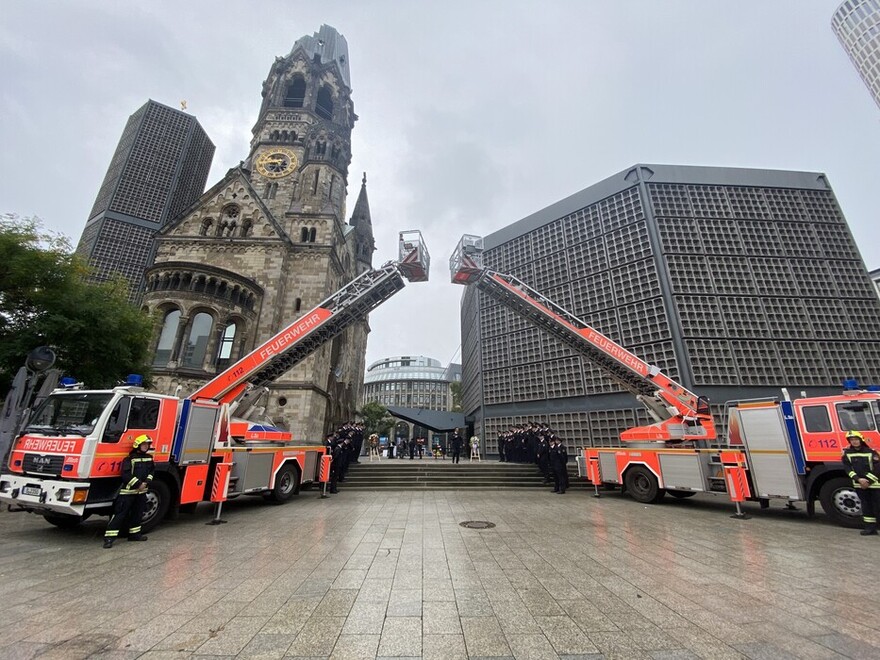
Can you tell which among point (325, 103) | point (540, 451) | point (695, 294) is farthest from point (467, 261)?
point (325, 103)

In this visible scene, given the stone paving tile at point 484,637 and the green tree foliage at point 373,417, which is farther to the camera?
the green tree foliage at point 373,417

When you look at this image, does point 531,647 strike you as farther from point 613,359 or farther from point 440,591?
point 613,359

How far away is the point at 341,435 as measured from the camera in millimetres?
13305

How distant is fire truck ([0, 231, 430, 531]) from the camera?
628cm

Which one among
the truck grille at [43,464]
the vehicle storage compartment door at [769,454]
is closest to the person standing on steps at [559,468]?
the vehicle storage compartment door at [769,454]

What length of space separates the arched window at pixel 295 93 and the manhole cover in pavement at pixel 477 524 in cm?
4084

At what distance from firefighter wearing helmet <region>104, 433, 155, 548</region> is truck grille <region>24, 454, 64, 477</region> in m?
0.92

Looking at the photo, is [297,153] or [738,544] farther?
[297,153]

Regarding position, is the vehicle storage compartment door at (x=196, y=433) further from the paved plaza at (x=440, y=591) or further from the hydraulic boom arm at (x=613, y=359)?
the hydraulic boom arm at (x=613, y=359)

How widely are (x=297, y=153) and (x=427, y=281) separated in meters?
25.9

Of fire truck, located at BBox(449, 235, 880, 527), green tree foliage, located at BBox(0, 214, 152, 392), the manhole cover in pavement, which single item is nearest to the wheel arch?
fire truck, located at BBox(449, 235, 880, 527)

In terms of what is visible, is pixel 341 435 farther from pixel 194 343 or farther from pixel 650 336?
pixel 650 336

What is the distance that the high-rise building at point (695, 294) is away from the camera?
60.8 feet

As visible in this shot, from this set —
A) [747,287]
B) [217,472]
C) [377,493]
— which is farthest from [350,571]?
[747,287]
